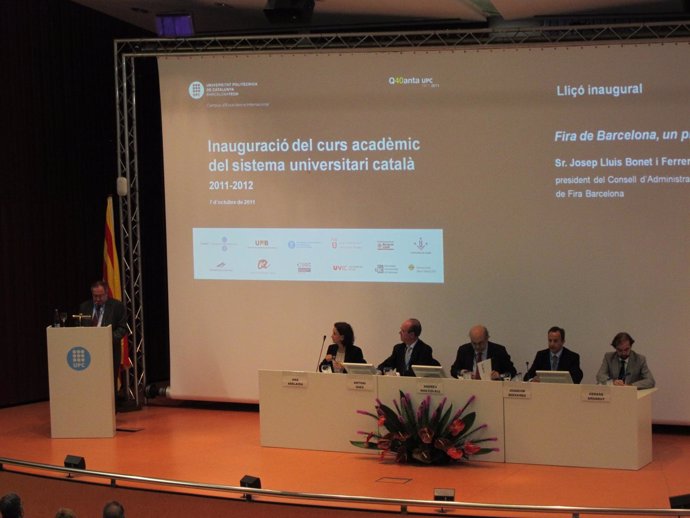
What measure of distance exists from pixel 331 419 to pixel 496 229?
221 centimetres

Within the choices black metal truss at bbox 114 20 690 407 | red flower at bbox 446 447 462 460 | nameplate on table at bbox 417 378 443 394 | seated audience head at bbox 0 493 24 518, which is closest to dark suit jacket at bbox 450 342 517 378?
nameplate on table at bbox 417 378 443 394

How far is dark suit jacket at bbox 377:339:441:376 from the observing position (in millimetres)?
8141

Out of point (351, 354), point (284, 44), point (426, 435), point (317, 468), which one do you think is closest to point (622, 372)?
point (426, 435)

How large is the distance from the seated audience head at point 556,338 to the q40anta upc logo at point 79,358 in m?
3.73

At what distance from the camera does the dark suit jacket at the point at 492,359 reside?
807 centimetres

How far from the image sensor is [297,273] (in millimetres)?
9289

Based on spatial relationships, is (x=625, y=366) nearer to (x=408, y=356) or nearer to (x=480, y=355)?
(x=480, y=355)

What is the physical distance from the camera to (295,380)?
26.4 feet

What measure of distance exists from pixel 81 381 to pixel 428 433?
302cm

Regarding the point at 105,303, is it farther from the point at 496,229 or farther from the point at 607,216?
the point at 607,216

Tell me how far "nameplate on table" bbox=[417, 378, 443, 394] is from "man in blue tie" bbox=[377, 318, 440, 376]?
507 millimetres

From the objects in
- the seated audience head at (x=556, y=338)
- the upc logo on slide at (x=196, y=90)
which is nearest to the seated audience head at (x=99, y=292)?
the upc logo on slide at (x=196, y=90)

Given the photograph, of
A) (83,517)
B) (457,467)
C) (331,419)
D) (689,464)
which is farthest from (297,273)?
(83,517)

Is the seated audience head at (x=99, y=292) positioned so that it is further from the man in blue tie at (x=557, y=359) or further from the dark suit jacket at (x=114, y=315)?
the man in blue tie at (x=557, y=359)
